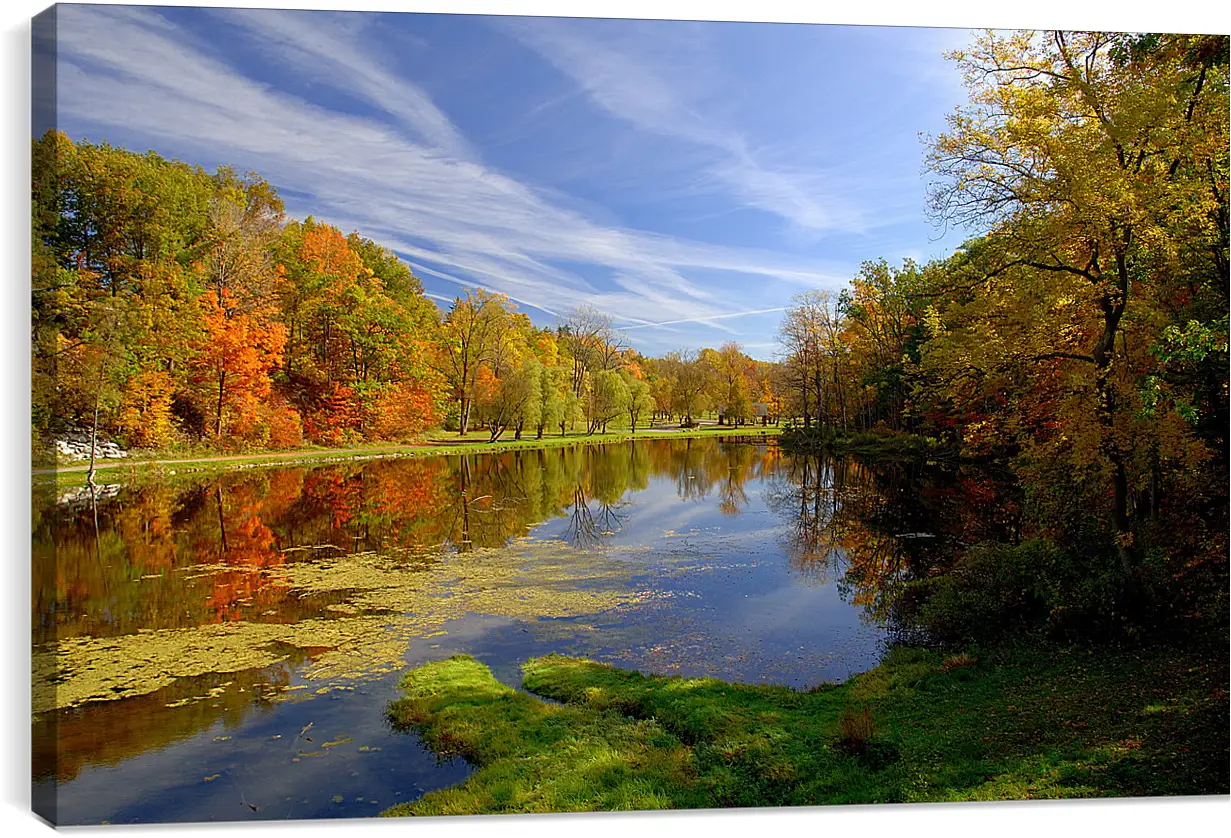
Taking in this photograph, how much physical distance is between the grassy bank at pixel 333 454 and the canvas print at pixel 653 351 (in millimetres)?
289

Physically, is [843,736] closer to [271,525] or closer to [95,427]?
[271,525]

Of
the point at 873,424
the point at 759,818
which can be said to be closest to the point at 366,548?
the point at 759,818

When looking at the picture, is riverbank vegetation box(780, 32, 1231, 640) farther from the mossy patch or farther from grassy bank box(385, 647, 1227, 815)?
the mossy patch

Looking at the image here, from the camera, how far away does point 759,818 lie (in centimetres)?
373

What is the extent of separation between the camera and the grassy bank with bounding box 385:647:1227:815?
150 inches

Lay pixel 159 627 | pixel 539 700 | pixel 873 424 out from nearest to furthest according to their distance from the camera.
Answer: pixel 539 700
pixel 159 627
pixel 873 424

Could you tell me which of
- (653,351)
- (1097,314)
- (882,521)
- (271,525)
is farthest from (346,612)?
(882,521)

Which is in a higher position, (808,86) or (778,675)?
(808,86)

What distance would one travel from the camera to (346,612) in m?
6.96

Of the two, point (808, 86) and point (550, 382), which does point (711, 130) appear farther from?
point (550, 382)

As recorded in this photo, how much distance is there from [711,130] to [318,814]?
6.27m

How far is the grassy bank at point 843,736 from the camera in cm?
381

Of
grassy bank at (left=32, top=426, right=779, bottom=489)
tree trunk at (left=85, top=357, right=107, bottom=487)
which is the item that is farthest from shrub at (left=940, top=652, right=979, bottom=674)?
tree trunk at (left=85, top=357, right=107, bottom=487)

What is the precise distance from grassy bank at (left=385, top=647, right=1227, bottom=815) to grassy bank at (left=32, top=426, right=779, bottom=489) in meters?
3.44
